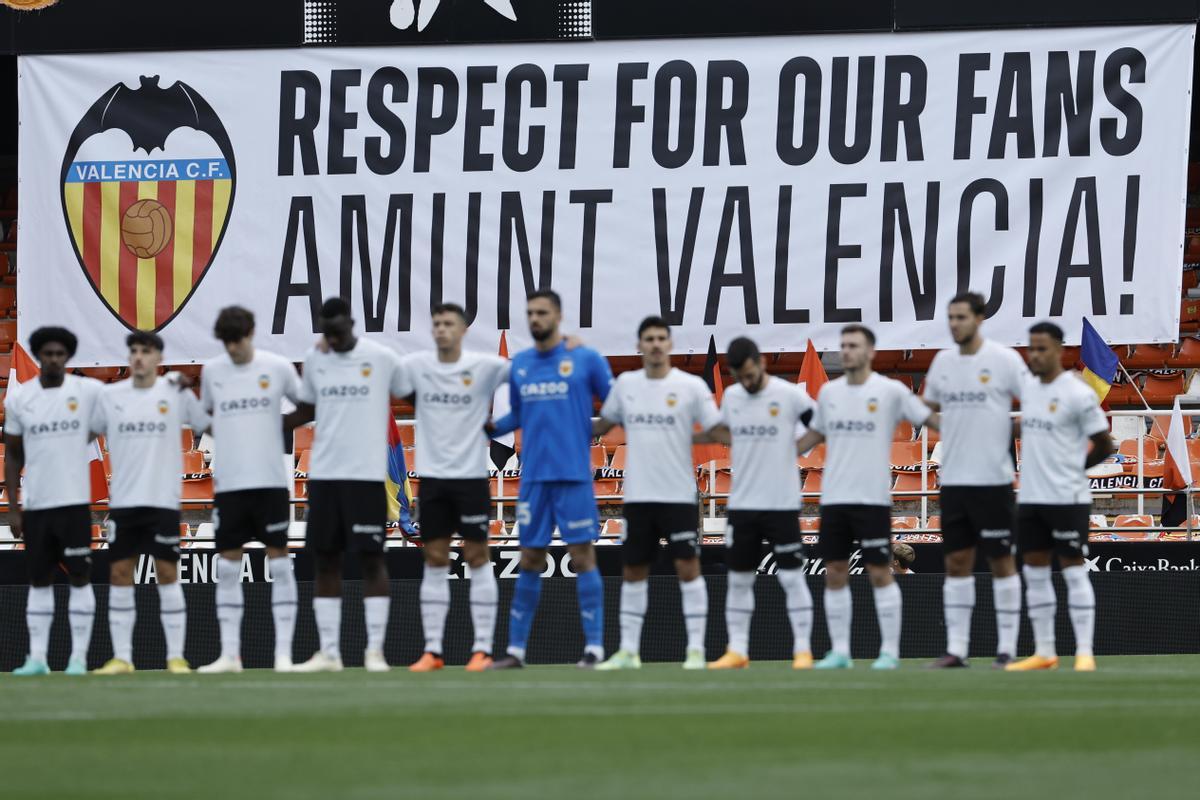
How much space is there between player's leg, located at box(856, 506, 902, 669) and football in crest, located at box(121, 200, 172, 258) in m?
8.49

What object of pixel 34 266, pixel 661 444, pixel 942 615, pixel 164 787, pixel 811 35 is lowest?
pixel 942 615

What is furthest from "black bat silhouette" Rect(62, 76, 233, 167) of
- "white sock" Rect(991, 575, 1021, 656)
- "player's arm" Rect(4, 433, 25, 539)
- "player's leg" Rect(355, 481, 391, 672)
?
"white sock" Rect(991, 575, 1021, 656)

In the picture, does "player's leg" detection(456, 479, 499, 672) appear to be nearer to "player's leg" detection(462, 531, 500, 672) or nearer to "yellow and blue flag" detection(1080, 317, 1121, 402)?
"player's leg" detection(462, 531, 500, 672)

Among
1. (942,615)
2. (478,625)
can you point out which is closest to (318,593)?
(478,625)

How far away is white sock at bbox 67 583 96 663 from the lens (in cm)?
976

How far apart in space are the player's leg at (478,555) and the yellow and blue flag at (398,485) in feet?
16.1

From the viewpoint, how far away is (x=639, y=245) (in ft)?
51.0

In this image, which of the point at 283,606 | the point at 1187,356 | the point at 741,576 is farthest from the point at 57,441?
the point at 1187,356

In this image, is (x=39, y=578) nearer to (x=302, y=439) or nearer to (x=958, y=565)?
(x=958, y=565)

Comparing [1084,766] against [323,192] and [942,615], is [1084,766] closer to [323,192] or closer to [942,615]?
[942,615]

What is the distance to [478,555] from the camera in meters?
9.30

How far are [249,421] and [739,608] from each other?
8.86 feet

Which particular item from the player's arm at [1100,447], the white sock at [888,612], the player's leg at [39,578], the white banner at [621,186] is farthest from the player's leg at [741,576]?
the white banner at [621,186]

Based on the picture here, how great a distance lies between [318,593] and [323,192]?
7016 mm
